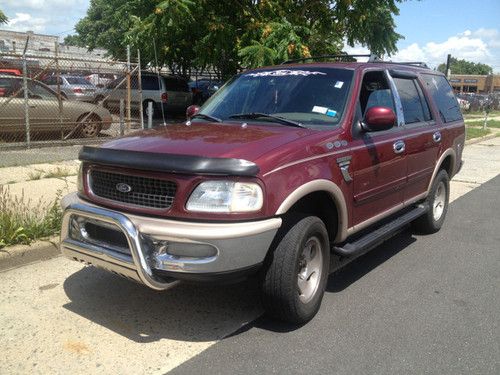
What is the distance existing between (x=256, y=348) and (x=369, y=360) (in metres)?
0.76

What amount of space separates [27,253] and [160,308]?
166cm

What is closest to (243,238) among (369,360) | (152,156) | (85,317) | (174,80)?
(152,156)

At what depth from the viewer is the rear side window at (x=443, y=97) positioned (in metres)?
6.14

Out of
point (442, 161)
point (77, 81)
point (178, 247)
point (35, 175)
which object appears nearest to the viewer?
point (178, 247)

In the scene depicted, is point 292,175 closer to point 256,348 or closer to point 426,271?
point 256,348

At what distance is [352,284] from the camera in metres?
4.70

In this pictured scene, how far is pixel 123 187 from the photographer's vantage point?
Result: 354cm

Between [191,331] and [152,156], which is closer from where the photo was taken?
[152,156]

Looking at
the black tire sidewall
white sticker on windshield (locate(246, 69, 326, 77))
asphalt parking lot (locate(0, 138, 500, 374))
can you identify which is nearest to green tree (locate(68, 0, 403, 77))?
white sticker on windshield (locate(246, 69, 326, 77))

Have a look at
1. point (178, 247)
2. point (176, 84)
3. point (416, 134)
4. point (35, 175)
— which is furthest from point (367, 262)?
point (176, 84)

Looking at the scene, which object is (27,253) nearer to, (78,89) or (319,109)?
(319,109)

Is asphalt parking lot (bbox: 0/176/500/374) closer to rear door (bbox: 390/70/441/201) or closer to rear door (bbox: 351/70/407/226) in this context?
rear door (bbox: 351/70/407/226)

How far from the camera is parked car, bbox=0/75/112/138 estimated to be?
11.2 metres

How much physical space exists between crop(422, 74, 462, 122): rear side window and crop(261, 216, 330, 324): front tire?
119 inches
